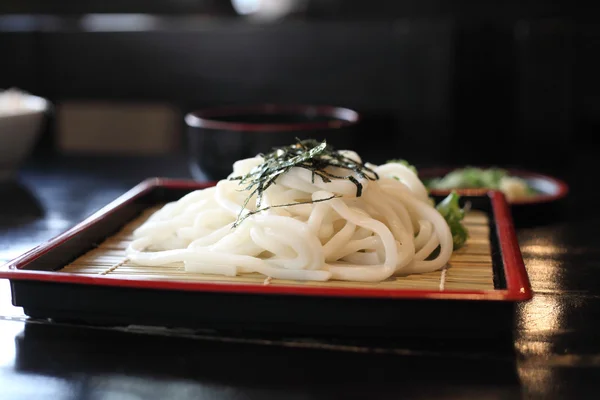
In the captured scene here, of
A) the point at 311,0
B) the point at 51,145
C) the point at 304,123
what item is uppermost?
the point at 311,0

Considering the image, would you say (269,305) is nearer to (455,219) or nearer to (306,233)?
(306,233)

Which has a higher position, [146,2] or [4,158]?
[146,2]

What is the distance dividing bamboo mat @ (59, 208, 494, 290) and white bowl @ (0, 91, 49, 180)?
0.95 m

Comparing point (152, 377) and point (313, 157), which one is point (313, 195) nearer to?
point (313, 157)

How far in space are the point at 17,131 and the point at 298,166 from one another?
1285 millimetres

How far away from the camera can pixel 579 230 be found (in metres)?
1.83

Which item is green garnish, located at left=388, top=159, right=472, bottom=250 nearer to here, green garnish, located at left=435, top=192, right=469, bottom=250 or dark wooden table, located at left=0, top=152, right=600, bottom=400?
green garnish, located at left=435, top=192, right=469, bottom=250

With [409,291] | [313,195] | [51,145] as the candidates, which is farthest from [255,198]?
[51,145]

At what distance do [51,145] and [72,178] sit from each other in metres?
1.52

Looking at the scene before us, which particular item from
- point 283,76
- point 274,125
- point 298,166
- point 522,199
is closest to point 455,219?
point 298,166

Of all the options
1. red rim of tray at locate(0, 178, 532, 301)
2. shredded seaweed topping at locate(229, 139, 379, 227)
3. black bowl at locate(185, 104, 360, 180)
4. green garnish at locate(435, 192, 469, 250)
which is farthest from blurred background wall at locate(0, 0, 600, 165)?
red rim of tray at locate(0, 178, 532, 301)

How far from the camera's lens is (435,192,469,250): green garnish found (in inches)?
56.9

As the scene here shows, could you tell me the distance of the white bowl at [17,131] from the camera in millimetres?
2275

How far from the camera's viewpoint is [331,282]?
1.21 m
